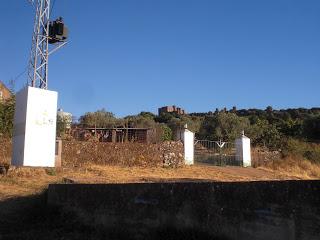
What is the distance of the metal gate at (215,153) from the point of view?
2334 centimetres

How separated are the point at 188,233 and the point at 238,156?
1833 cm

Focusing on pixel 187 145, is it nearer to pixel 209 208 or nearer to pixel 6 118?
pixel 6 118

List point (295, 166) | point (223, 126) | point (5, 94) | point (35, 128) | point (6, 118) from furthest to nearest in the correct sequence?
point (223, 126) → point (5, 94) → point (295, 166) → point (6, 118) → point (35, 128)

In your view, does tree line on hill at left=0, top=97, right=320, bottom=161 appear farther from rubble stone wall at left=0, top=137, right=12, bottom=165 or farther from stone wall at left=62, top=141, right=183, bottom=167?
rubble stone wall at left=0, top=137, right=12, bottom=165

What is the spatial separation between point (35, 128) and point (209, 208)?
30.8 feet

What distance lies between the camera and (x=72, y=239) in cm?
746

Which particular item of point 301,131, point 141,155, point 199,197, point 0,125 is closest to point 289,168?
point 141,155

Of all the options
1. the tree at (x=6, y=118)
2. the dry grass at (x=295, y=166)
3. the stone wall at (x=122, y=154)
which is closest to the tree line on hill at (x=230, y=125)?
the dry grass at (x=295, y=166)

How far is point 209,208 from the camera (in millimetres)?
6070

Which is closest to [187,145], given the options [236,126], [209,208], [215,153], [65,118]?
[215,153]

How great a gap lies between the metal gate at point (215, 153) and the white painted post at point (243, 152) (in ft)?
0.81

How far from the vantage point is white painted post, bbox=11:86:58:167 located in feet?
46.3

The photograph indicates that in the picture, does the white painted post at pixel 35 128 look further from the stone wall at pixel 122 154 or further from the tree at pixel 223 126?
the tree at pixel 223 126

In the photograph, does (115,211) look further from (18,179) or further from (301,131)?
(301,131)
